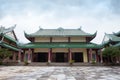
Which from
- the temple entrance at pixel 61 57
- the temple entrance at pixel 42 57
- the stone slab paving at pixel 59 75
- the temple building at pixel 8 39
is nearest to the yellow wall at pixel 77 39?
the temple entrance at pixel 61 57

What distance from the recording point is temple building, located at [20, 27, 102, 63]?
23.2 meters

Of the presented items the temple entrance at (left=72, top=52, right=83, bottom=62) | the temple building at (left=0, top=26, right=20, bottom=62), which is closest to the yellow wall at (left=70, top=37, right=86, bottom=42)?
the temple entrance at (left=72, top=52, right=83, bottom=62)

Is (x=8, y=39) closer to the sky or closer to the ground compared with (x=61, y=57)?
closer to the sky

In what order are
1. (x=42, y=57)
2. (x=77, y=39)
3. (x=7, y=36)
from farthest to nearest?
(x=7, y=36), (x=77, y=39), (x=42, y=57)

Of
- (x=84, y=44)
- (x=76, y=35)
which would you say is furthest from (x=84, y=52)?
(x=76, y=35)

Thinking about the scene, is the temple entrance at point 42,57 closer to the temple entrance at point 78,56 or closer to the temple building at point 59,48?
the temple building at point 59,48

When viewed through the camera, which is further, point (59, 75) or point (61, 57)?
point (61, 57)

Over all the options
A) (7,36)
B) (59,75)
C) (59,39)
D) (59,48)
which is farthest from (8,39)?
(59,75)

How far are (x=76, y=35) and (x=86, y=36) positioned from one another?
1.67 meters

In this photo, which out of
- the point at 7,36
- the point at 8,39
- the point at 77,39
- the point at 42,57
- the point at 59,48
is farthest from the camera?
the point at 8,39

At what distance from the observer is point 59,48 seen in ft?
78.5

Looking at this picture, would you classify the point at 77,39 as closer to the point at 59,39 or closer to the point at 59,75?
the point at 59,39

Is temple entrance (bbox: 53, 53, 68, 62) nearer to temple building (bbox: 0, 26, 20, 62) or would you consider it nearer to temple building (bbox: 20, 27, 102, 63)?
temple building (bbox: 20, 27, 102, 63)

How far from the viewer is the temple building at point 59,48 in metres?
23.2
